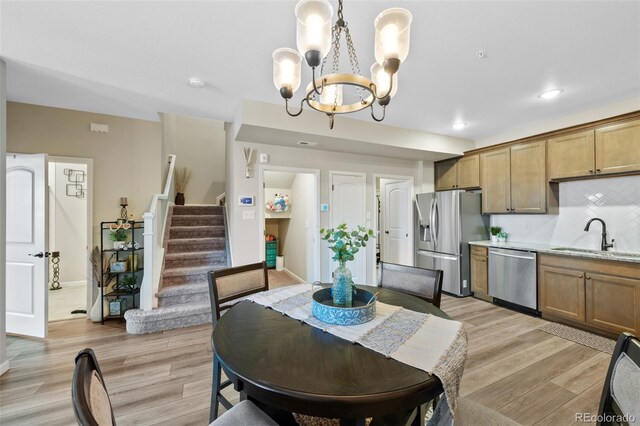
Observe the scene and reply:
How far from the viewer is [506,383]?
2178 mm

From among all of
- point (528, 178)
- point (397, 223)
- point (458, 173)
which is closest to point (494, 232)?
point (528, 178)

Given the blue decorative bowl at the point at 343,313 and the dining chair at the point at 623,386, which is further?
the blue decorative bowl at the point at 343,313

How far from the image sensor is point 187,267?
414 centimetres

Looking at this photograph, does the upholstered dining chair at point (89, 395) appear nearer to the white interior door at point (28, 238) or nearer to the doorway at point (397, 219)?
the white interior door at point (28, 238)

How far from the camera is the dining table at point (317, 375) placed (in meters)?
0.86

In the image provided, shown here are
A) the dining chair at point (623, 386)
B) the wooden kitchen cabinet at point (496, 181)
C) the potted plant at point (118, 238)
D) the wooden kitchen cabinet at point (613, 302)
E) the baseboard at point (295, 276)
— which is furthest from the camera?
the baseboard at point (295, 276)

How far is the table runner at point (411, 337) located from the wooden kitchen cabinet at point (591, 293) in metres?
2.86

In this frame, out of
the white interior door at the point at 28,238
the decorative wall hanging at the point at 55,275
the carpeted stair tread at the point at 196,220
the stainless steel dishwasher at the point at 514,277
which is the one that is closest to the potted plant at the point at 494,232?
the stainless steel dishwasher at the point at 514,277

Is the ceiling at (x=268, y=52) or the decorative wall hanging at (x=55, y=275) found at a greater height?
the ceiling at (x=268, y=52)

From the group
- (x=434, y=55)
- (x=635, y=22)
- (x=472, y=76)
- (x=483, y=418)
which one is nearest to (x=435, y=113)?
(x=472, y=76)

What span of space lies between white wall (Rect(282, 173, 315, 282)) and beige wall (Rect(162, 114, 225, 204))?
6.74ft

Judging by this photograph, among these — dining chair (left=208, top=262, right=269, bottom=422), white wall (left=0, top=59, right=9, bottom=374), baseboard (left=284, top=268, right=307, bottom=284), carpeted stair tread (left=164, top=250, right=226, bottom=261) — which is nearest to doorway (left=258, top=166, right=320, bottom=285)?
baseboard (left=284, top=268, right=307, bottom=284)

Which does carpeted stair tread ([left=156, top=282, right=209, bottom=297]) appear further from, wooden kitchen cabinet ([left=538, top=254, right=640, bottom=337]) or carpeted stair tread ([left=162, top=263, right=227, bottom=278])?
wooden kitchen cabinet ([left=538, top=254, right=640, bottom=337])

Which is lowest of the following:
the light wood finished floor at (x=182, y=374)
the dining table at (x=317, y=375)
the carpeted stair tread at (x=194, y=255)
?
the light wood finished floor at (x=182, y=374)
